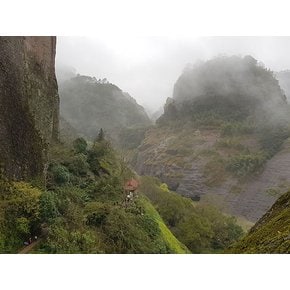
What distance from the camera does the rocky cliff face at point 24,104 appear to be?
1205 cm

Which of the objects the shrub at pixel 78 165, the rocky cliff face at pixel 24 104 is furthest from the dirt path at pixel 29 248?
the shrub at pixel 78 165

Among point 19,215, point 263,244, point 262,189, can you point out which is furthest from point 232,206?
point 263,244

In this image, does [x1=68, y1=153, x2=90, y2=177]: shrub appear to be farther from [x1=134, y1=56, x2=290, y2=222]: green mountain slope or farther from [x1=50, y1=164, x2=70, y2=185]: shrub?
[x1=134, y1=56, x2=290, y2=222]: green mountain slope

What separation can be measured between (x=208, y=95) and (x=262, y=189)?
18425mm

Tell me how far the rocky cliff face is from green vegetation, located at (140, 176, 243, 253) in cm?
1010

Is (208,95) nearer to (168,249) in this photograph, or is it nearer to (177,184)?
(177,184)

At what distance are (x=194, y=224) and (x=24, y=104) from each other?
12654mm

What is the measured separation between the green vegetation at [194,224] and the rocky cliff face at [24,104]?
33.1 ft

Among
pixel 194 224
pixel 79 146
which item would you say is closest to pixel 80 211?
pixel 79 146

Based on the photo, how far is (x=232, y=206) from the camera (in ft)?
133

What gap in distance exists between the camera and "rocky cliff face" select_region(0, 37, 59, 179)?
1205cm

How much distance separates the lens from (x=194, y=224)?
22891mm

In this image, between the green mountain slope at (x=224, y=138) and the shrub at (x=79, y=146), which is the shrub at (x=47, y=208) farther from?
the green mountain slope at (x=224, y=138)

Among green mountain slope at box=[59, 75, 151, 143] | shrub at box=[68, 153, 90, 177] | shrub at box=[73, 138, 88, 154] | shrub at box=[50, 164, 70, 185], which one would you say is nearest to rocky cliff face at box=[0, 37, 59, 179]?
shrub at box=[50, 164, 70, 185]
